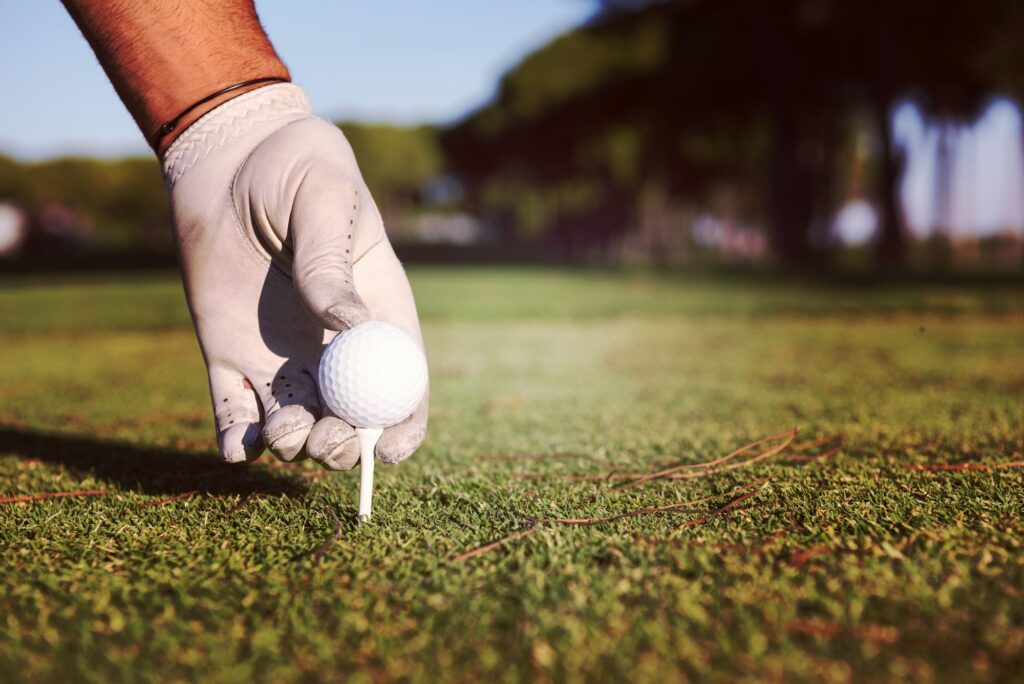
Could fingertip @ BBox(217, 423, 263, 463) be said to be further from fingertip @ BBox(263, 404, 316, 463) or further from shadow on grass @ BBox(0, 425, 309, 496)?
shadow on grass @ BBox(0, 425, 309, 496)

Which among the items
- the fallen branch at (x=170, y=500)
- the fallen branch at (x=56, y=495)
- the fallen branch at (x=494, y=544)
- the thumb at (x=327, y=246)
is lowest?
the fallen branch at (x=494, y=544)

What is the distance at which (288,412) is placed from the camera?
2.00m

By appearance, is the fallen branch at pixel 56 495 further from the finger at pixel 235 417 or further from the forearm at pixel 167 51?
the forearm at pixel 167 51

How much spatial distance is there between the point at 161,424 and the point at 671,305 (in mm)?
8470

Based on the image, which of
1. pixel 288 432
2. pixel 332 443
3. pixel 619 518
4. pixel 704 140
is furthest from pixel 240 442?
pixel 704 140

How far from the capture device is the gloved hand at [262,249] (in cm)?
211

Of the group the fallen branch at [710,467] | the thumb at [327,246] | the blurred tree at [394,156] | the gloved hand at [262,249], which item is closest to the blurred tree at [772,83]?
the fallen branch at [710,467]

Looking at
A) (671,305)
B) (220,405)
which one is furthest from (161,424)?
(671,305)

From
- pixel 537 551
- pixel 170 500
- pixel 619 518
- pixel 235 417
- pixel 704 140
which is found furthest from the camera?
pixel 704 140

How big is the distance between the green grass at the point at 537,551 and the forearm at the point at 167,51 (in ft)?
3.95

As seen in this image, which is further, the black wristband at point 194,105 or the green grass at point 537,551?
the black wristband at point 194,105

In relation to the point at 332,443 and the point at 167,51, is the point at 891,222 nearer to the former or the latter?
the point at 167,51

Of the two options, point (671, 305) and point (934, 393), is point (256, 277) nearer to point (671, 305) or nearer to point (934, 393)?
point (934, 393)

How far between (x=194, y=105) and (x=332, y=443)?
117 centimetres
